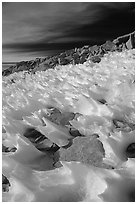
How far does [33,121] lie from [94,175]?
2.75 ft

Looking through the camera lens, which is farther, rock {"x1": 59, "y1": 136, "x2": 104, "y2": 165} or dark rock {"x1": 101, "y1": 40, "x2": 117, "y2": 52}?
dark rock {"x1": 101, "y1": 40, "x2": 117, "y2": 52}

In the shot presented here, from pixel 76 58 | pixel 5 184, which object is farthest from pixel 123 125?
pixel 76 58

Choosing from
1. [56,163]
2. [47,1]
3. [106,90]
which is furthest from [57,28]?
[56,163]

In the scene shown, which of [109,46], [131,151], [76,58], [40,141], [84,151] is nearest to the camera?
[131,151]

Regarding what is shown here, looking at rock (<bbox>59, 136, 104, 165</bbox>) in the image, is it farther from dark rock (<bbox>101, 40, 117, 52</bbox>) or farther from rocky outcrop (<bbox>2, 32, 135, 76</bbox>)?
dark rock (<bbox>101, 40, 117, 52</bbox>)

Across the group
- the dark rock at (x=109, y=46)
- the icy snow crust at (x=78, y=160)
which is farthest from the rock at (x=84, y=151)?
the dark rock at (x=109, y=46)

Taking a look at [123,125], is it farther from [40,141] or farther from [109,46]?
[109,46]

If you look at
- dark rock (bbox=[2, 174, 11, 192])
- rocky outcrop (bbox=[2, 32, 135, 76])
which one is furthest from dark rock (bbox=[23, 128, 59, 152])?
rocky outcrop (bbox=[2, 32, 135, 76])

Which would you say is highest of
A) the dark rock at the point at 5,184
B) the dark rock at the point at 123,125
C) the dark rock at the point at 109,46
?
the dark rock at the point at 109,46

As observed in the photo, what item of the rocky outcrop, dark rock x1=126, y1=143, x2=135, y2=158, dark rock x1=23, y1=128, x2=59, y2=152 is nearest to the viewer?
dark rock x1=126, y1=143, x2=135, y2=158

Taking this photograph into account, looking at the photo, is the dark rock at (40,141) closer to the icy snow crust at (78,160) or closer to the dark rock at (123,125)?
the icy snow crust at (78,160)

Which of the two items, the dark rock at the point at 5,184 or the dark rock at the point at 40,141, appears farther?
the dark rock at the point at 40,141

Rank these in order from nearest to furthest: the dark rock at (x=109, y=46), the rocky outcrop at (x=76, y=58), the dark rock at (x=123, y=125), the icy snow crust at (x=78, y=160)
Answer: the icy snow crust at (x=78, y=160)
the dark rock at (x=123, y=125)
the rocky outcrop at (x=76, y=58)
the dark rock at (x=109, y=46)

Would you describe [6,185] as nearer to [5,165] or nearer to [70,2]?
[5,165]
